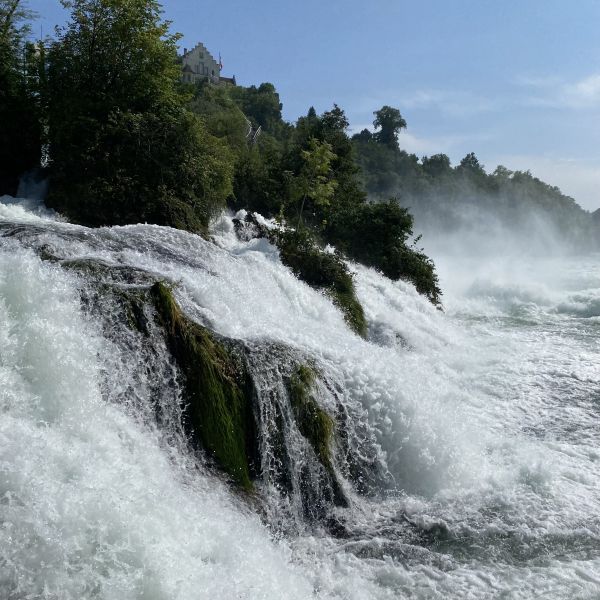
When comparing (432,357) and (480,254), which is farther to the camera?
(480,254)

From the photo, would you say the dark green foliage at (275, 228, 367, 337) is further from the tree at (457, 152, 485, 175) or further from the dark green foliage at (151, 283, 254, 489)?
the tree at (457, 152, 485, 175)

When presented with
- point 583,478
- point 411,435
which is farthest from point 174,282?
point 583,478

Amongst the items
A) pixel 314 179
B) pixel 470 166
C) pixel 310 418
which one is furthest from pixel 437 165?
pixel 310 418

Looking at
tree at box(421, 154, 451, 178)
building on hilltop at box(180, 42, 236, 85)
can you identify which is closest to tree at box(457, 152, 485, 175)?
tree at box(421, 154, 451, 178)

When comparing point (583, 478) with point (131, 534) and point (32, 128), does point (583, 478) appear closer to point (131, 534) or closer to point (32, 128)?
point (131, 534)

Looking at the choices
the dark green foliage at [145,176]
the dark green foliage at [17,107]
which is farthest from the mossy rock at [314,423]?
the dark green foliage at [17,107]

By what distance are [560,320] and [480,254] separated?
3250cm

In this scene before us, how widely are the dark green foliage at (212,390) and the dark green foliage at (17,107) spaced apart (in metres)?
11.0

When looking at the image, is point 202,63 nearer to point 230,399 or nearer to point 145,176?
point 145,176

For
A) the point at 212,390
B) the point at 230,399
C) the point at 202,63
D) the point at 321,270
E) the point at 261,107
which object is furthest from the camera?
the point at 202,63

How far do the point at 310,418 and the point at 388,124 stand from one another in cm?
Result: 9170

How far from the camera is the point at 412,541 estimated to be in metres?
7.34

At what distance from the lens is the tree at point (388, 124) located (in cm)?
9419

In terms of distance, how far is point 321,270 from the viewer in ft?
51.5
